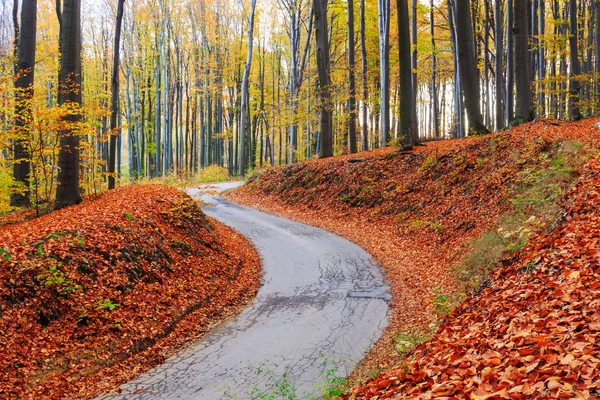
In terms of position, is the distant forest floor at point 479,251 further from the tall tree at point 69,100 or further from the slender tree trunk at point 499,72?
the tall tree at point 69,100

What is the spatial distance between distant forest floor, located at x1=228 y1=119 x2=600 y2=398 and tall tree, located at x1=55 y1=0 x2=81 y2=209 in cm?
845

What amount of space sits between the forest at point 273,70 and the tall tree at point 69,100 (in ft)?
0.10

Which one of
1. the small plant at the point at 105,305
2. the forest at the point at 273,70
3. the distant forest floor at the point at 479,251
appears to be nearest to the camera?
the distant forest floor at the point at 479,251

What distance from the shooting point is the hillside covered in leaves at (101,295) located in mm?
5508

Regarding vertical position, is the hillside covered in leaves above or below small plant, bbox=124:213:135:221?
below

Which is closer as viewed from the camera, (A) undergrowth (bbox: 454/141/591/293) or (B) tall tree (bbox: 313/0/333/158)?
(A) undergrowth (bbox: 454/141/591/293)

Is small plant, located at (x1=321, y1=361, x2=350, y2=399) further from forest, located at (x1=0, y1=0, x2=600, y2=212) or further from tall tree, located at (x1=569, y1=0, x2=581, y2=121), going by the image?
tall tree, located at (x1=569, y1=0, x2=581, y2=121)

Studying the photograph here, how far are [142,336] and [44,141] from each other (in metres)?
7.04

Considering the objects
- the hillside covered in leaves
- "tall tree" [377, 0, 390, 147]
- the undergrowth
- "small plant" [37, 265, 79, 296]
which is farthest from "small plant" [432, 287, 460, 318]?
"tall tree" [377, 0, 390, 147]

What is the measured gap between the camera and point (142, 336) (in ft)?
21.8

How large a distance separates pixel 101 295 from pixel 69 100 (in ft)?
19.3

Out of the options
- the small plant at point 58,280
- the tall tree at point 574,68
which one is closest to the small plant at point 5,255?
the small plant at point 58,280

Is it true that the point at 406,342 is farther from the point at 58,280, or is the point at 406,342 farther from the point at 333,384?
the point at 58,280

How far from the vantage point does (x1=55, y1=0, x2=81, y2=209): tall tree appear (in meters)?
10.2
